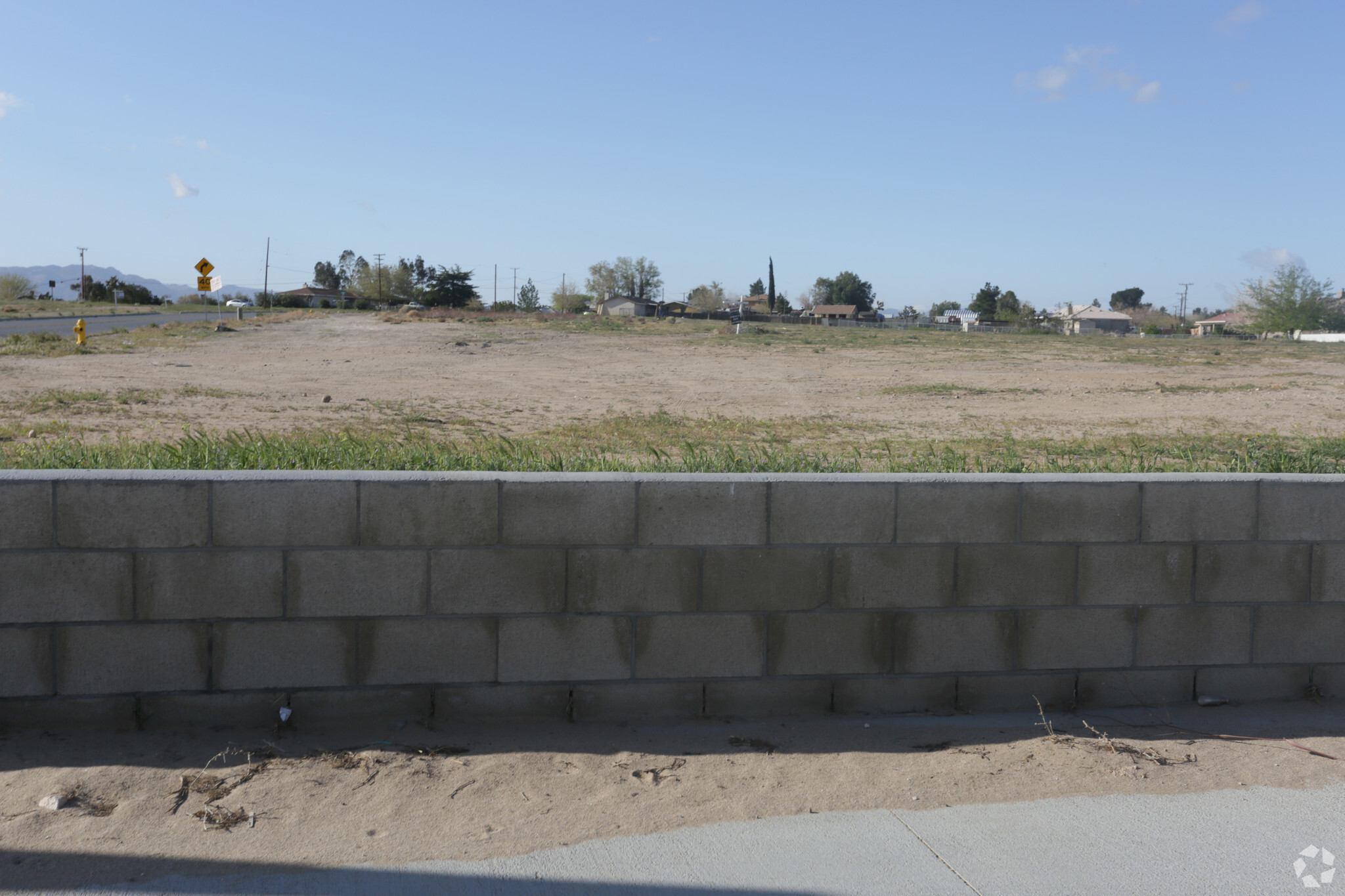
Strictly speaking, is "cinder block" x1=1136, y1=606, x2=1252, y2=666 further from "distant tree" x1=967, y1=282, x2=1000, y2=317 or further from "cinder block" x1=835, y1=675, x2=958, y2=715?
Answer: "distant tree" x1=967, y1=282, x2=1000, y2=317

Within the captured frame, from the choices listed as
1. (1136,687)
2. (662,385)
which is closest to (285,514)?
(1136,687)

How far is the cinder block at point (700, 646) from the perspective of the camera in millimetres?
4367

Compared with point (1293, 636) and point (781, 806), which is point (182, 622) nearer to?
point (781, 806)

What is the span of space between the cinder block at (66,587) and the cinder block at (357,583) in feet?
2.16

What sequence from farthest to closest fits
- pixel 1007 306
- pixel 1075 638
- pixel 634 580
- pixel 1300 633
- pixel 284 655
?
pixel 1007 306, pixel 1300 633, pixel 1075 638, pixel 634 580, pixel 284 655

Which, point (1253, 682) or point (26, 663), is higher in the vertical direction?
point (26, 663)

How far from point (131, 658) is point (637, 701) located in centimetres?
210

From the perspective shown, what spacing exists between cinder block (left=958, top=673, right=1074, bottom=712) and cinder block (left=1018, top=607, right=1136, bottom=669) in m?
0.07

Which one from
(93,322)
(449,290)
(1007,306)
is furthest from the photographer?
(1007,306)

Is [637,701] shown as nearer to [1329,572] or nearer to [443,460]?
[443,460]

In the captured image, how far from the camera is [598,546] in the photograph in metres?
4.26

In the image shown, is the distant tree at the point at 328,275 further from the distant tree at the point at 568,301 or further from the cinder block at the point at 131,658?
the cinder block at the point at 131,658

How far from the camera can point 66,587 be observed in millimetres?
3975

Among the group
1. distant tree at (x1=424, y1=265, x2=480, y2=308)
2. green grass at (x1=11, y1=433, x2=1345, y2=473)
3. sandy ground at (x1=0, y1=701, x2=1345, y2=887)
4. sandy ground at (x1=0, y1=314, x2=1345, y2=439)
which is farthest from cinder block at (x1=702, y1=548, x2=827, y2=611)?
distant tree at (x1=424, y1=265, x2=480, y2=308)
